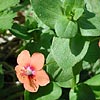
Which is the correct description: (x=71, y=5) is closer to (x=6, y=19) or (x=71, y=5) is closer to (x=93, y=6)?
(x=93, y=6)

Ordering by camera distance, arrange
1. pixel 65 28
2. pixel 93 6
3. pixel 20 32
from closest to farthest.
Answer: pixel 65 28 → pixel 93 6 → pixel 20 32

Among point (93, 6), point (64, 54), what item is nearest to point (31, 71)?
point (64, 54)

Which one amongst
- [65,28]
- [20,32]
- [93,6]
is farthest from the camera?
[20,32]

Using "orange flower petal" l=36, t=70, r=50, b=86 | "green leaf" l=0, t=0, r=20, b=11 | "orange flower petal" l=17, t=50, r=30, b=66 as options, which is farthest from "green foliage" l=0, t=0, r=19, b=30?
"orange flower petal" l=36, t=70, r=50, b=86

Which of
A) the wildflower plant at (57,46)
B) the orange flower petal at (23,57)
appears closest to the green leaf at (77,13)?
the wildflower plant at (57,46)

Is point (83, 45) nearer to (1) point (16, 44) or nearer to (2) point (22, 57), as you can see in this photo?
(2) point (22, 57)

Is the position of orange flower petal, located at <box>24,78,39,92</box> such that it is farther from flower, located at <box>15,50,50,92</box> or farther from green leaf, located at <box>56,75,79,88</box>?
green leaf, located at <box>56,75,79,88</box>

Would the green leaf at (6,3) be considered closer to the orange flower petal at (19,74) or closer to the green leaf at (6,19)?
the green leaf at (6,19)
